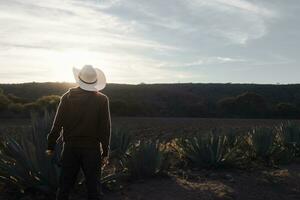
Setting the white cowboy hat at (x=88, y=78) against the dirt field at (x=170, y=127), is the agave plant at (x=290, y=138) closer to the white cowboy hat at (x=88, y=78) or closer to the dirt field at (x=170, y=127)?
the dirt field at (x=170, y=127)

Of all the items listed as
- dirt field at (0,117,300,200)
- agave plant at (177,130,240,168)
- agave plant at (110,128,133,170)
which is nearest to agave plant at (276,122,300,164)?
agave plant at (177,130,240,168)

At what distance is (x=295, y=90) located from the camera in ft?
285

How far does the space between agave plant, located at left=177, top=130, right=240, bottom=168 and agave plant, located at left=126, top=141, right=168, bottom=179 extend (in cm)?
141

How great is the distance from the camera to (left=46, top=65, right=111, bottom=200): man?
6.58m

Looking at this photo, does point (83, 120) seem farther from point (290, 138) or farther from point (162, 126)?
point (162, 126)

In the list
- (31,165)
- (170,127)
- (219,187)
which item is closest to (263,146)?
(219,187)

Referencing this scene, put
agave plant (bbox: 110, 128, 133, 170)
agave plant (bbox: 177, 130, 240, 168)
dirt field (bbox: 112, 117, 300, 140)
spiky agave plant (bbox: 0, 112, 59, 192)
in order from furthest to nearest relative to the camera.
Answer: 1. dirt field (bbox: 112, 117, 300, 140)
2. agave plant (bbox: 110, 128, 133, 170)
3. agave plant (bbox: 177, 130, 240, 168)
4. spiky agave plant (bbox: 0, 112, 59, 192)

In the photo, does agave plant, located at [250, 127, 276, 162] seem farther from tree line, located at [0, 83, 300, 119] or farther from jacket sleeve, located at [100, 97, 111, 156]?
tree line, located at [0, 83, 300, 119]

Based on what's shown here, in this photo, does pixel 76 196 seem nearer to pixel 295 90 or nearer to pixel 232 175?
pixel 232 175

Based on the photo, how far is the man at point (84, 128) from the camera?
21.6 ft

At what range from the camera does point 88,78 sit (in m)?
6.64

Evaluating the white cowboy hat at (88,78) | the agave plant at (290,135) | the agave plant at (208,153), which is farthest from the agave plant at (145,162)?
the agave plant at (290,135)

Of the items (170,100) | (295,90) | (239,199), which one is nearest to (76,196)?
(239,199)

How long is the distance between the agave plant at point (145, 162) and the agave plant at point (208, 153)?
141 cm
